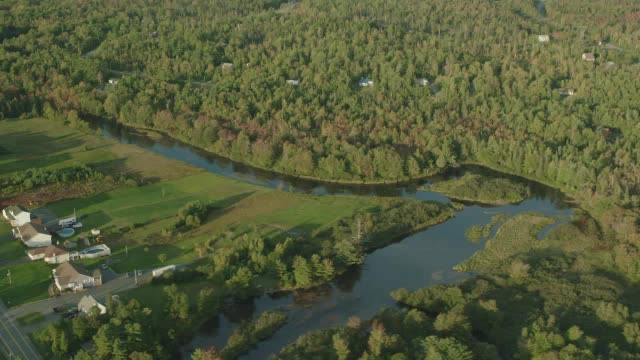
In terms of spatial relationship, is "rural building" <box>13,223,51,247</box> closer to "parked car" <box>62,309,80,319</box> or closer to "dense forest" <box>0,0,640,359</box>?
"dense forest" <box>0,0,640,359</box>

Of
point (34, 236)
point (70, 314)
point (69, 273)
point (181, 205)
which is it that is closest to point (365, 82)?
point (181, 205)

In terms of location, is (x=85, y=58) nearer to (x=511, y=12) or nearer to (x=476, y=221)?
(x=476, y=221)

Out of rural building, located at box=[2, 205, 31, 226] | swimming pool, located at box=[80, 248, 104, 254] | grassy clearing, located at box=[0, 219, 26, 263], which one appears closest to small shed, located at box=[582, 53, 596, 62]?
swimming pool, located at box=[80, 248, 104, 254]

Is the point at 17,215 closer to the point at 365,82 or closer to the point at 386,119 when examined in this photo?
the point at 386,119

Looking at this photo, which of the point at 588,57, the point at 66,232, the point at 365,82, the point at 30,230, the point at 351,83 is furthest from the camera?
the point at 588,57

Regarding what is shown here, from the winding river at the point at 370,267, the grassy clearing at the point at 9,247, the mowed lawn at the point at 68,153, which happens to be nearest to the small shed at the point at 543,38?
the winding river at the point at 370,267

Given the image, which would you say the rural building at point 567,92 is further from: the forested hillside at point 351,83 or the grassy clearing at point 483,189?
the grassy clearing at point 483,189
